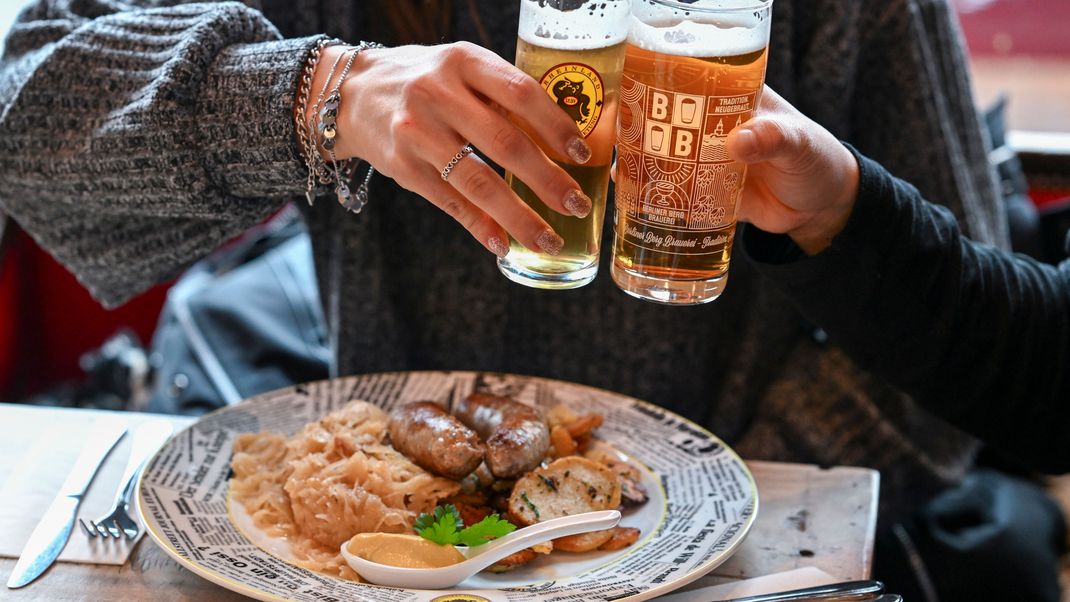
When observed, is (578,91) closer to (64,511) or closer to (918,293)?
(918,293)

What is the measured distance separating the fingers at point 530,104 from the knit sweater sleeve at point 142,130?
1.13 ft

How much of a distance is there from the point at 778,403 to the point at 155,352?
5.75ft

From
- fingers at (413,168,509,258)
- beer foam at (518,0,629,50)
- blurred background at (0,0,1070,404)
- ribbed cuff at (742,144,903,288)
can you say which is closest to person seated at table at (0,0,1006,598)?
fingers at (413,168,509,258)

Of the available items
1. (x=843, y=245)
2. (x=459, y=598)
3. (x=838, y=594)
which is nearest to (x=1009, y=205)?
Result: (x=843, y=245)

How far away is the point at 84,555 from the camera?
119cm

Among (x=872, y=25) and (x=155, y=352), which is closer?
(x=872, y=25)

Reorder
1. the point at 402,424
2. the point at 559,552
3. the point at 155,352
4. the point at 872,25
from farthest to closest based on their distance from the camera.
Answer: the point at 155,352 → the point at 872,25 → the point at 402,424 → the point at 559,552

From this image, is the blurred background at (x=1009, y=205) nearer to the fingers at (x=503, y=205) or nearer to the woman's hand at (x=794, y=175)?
the woman's hand at (x=794, y=175)

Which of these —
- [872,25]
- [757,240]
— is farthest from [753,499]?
[872,25]

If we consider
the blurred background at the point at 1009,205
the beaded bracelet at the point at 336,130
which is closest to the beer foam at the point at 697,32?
the beaded bracelet at the point at 336,130

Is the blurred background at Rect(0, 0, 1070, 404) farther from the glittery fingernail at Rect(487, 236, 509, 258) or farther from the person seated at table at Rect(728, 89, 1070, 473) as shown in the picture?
the glittery fingernail at Rect(487, 236, 509, 258)

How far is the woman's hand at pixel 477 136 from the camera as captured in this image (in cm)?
100

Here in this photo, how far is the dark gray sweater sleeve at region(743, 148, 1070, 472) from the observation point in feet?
4.42

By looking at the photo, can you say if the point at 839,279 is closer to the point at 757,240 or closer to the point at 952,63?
the point at 757,240
